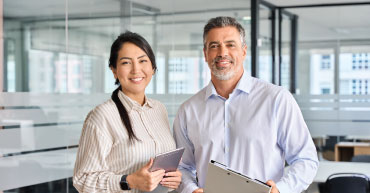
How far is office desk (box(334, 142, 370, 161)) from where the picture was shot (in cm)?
925

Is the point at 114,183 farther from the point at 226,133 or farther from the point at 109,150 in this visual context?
the point at 226,133

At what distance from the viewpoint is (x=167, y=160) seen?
7.86ft

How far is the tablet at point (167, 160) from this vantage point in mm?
2314

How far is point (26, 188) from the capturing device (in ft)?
14.3

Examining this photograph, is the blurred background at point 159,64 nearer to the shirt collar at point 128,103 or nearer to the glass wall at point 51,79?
the glass wall at point 51,79

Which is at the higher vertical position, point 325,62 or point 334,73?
point 325,62

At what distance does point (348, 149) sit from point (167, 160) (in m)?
7.80

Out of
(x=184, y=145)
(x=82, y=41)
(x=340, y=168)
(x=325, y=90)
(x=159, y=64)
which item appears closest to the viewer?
(x=184, y=145)

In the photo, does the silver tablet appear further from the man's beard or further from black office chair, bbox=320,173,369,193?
black office chair, bbox=320,173,369,193

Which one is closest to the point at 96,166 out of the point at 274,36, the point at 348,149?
the point at 348,149

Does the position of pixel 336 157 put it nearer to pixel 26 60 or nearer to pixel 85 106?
pixel 85 106

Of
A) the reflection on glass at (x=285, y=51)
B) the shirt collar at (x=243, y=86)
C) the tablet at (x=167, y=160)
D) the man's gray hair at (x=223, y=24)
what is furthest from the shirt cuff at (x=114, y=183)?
the reflection on glass at (x=285, y=51)

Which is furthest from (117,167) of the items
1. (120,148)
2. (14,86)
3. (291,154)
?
(14,86)

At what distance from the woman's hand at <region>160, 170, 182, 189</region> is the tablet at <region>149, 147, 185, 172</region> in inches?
1.0
